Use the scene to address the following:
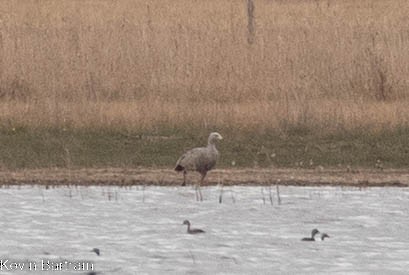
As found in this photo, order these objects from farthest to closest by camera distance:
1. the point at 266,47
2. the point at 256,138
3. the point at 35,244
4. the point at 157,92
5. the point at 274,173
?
the point at 266,47, the point at 157,92, the point at 256,138, the point at 274,173, the point at 35,244

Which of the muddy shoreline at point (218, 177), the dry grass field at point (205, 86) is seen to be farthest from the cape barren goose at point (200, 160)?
the dry grass field at point (205, 86)

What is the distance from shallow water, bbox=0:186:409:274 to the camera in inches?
348

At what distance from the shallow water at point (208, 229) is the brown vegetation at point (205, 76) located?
2947 millimetres

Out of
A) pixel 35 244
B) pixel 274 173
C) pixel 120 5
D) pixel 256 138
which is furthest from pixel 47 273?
pixel 120 5

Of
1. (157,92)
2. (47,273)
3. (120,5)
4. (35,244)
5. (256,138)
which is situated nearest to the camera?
(47,273)

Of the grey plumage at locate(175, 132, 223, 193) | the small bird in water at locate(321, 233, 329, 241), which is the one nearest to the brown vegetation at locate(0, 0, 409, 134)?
the grey plumage at locate(175, 132, 223, 193)

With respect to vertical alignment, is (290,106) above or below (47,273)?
above

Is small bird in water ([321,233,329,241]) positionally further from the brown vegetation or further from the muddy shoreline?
the brown vegetation

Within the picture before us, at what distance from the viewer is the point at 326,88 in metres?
16.8

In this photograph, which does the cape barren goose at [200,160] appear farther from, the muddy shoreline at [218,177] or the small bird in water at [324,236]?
the small bird in water at [324,236]

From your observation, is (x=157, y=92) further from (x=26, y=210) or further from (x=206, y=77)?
(x=26, y=210)

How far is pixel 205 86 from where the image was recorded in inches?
658

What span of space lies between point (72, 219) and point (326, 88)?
22.5 ft

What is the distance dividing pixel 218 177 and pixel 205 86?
3.86 m
